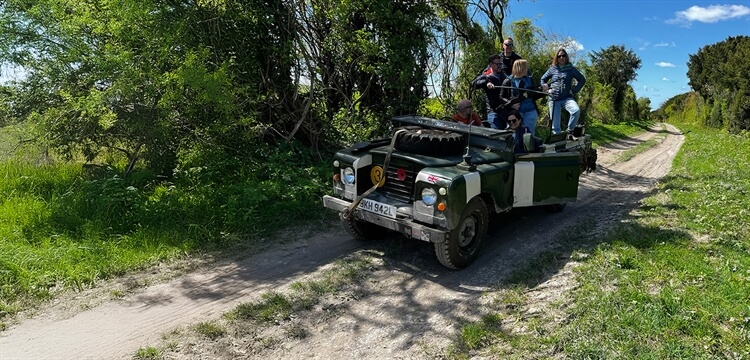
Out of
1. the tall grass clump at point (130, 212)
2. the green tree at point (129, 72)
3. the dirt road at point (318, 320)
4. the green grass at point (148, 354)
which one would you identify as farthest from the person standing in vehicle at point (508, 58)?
the green grass at point (148, 354)

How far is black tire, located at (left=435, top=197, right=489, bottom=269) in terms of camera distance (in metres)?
5.15

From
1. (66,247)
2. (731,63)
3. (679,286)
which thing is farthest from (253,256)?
(731,63)

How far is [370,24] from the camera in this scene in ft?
32.3

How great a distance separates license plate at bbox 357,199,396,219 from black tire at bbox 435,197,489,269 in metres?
0.58

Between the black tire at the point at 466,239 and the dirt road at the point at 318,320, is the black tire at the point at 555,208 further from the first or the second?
the black tire at the point at 466,239

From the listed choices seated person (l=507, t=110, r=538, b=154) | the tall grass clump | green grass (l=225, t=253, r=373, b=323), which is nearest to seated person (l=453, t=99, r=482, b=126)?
seated person (l=507, t=110, r=538, b=154)

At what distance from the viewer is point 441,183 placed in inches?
193

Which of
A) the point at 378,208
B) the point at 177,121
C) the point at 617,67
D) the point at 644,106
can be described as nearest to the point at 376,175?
the point at 378,208

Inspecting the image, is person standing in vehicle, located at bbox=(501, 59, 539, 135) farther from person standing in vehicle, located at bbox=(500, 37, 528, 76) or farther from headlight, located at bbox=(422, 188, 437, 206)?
headlight, located at bbox=(422, 188, 437, 206)

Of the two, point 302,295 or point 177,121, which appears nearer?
point 302,295

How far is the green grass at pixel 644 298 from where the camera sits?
11.9 ft

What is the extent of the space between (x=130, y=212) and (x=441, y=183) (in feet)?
14.2

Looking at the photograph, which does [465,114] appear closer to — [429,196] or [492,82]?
[492,82]

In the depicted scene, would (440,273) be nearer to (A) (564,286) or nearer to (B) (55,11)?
(A) (564,286)
